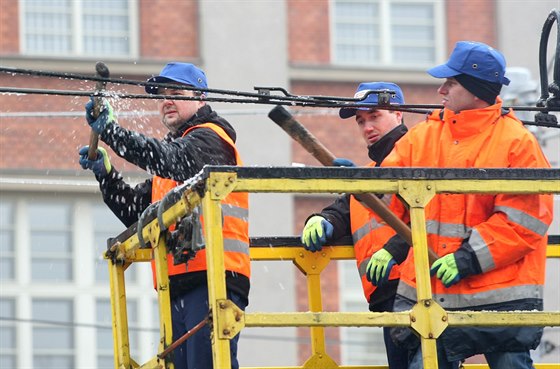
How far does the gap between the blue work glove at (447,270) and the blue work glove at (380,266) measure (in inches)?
22.0

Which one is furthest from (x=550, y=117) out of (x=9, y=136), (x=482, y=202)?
(x=9, y=136)

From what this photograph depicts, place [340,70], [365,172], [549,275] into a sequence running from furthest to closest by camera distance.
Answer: [340,70], [549,275], [365,172]

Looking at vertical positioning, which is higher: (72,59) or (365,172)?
(72,59)

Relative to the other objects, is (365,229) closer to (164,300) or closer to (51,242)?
(164,300)

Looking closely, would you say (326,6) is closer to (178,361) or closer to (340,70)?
(340,70)

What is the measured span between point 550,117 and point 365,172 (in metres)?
2.11

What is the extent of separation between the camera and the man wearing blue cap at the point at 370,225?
834 centimetres

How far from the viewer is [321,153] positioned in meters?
7.26

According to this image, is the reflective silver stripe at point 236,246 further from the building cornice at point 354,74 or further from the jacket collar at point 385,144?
the building cornice at point 354,74

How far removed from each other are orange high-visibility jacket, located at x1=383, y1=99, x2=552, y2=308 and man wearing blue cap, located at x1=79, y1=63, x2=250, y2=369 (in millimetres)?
754

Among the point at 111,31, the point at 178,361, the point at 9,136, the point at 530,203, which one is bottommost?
the point at 178,361

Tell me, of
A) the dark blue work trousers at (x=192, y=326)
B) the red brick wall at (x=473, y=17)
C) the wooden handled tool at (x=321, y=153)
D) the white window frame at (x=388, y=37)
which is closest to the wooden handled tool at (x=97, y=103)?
the dark blue work trousers at (x=192, y=326)

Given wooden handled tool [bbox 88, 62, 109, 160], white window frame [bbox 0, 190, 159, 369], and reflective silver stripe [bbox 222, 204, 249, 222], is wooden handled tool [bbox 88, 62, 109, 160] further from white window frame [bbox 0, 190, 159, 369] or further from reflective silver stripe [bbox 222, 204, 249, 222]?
white window frame [bbox 0, 190, 159, 369]

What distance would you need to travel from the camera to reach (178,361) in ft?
26.2
